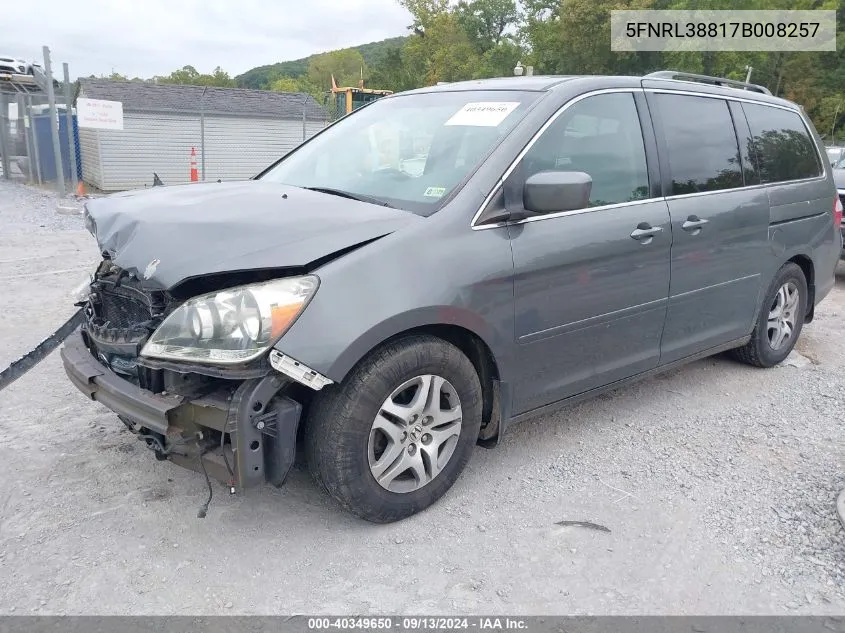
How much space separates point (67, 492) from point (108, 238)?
1164mm

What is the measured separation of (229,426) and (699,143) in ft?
10.5

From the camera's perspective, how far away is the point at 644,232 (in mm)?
3635

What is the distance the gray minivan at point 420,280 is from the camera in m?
2.56

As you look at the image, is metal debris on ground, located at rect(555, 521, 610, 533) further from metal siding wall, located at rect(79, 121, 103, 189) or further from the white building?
metal siding wall, located at rect(79, 121, 103, 189)

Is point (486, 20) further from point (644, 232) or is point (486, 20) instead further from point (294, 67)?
point (294, 67)

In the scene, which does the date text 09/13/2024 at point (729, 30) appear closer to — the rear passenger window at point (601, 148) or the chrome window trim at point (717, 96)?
the chrome window trim at point (717, 96)

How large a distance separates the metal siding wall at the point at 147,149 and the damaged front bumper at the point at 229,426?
17.0 meters

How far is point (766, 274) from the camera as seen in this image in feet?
15.1

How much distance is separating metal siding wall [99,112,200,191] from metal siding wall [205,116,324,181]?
1.42 feet

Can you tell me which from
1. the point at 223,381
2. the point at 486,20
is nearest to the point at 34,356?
the point at 223,381

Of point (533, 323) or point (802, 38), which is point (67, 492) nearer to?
point (533, 323)

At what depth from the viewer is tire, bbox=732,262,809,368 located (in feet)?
15.8

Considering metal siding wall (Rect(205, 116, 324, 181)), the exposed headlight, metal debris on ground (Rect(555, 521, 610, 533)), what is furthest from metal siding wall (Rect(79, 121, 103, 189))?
metal debris on ground (Rect(555, 521, 610, 533))

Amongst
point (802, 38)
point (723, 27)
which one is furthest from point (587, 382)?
point (802, 38)
